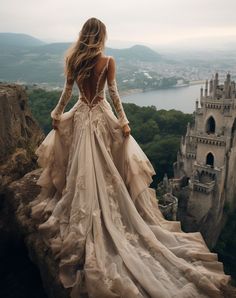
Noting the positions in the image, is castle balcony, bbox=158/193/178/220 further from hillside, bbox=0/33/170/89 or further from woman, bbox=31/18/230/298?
hillside, bbox=0/33/170/89

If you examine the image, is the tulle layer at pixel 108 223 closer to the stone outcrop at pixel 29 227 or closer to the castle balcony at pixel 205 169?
the stone outcrop at pixel 29 227

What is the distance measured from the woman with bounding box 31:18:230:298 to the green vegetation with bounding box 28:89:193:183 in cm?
2347

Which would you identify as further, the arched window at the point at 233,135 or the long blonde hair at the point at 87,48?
the arched window at the point at 233,135

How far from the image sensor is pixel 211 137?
2334 cm

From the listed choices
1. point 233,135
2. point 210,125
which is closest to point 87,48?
point 233,135

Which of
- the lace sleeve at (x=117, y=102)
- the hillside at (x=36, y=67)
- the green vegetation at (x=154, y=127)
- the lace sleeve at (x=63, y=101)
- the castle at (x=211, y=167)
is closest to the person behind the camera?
the lace sleeve at (x=117, y=102)

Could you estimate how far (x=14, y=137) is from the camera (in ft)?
23.5

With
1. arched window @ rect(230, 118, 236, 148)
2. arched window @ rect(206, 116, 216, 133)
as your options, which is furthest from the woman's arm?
arched window @ rect(206, 116, 216, 133)

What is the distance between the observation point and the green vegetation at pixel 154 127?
2938cm

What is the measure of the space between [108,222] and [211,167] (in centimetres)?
1967

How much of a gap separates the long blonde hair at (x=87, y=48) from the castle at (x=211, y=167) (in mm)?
18256

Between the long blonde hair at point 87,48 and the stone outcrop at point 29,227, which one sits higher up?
the long blonde hair at point 87,48

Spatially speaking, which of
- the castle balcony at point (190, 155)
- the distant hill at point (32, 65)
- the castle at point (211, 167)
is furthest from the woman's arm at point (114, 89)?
the distant hill at point (32, 65)

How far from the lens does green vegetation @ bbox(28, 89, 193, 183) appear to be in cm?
2938
